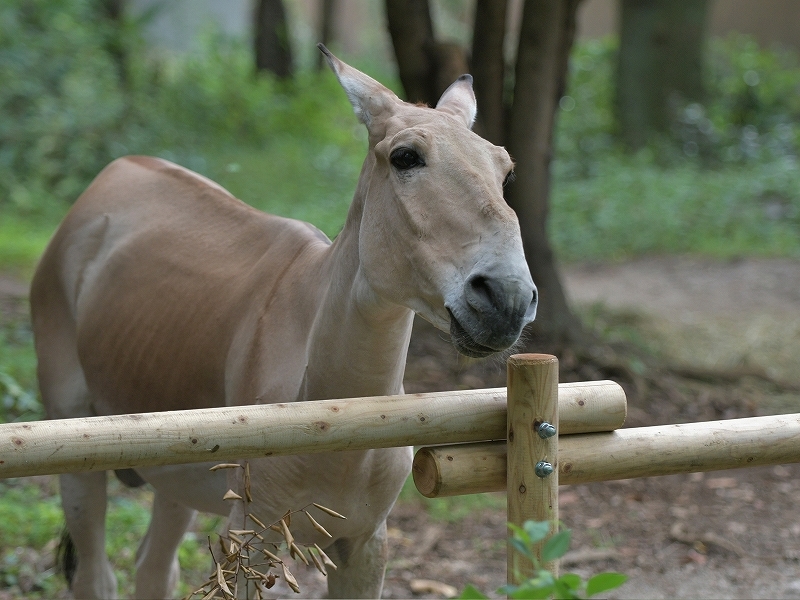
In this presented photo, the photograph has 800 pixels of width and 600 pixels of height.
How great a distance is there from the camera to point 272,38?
47.8 ft

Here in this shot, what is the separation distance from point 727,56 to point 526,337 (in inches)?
538

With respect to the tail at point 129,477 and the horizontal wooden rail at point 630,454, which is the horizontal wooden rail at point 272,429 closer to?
the horizontal wooden rail at point 630,454

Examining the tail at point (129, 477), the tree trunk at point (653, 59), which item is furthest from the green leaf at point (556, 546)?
the tree trunk at point (653, 59)

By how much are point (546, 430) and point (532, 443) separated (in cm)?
6

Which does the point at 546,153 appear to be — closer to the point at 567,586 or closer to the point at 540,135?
the point at 540,135

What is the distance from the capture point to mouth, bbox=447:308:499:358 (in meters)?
2.12

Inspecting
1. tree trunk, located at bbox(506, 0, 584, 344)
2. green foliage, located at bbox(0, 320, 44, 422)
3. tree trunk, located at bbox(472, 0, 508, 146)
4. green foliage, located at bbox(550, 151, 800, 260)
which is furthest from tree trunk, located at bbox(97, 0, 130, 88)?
tree trunk, located at bbox(506, 0, 584, 344)

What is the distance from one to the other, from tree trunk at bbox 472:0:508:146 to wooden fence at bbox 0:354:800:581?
370 cm

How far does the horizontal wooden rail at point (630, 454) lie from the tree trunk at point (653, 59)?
10.5 m

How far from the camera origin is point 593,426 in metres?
2.34

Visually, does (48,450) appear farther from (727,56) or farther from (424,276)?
(727,56)

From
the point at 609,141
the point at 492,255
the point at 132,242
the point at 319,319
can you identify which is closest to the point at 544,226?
the point at 132,242

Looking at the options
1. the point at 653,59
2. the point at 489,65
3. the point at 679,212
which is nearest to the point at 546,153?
the point at 489,65

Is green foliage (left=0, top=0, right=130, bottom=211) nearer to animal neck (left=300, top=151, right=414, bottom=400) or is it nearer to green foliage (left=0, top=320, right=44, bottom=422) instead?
green foliage (left=0, top=320, right=44, bottom=422)
